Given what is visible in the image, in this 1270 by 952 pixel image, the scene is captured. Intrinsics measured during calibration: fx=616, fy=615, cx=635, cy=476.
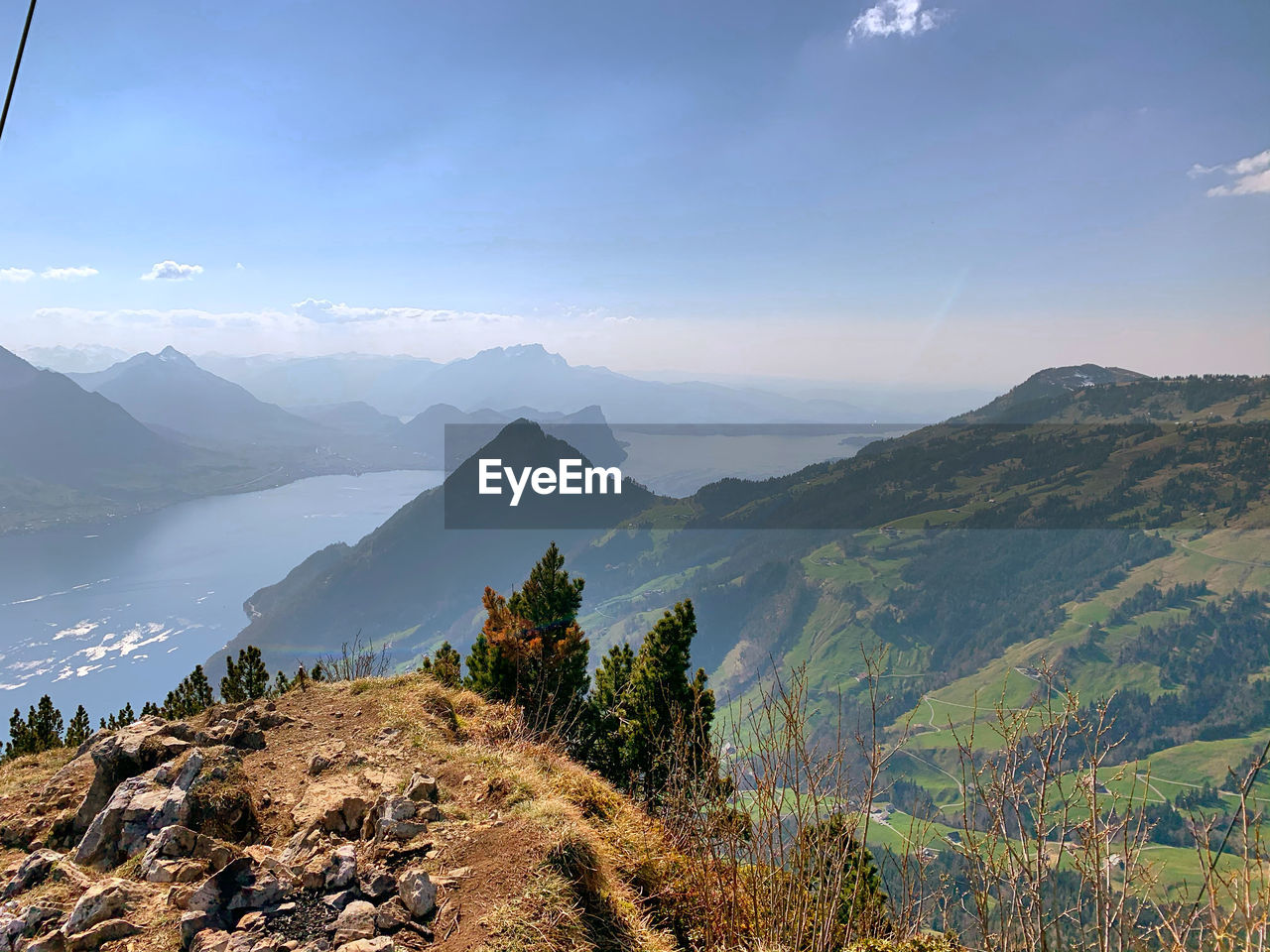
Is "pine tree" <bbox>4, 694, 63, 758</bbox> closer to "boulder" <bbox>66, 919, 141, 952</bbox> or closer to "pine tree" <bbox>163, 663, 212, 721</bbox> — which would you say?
"pine tree" <bbox>163, 663, 212, 721</bbox>

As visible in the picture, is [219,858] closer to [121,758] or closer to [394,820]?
[394,820]

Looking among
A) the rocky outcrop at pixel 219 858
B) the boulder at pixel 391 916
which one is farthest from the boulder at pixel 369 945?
the boulder at pixel 391 916

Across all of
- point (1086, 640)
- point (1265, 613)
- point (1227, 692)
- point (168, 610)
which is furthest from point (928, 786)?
point (168, 610)

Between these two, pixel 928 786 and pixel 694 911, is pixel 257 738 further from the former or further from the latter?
pixel 928 786

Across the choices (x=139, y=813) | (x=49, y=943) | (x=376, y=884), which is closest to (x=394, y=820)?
(x=376, y=884)

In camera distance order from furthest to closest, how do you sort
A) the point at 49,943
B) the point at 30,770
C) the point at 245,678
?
the point at 245,678 < the point at 30,770 < the point at 49,943

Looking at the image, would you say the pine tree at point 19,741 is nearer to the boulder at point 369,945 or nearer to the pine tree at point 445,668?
the pine tree at point 445,668
